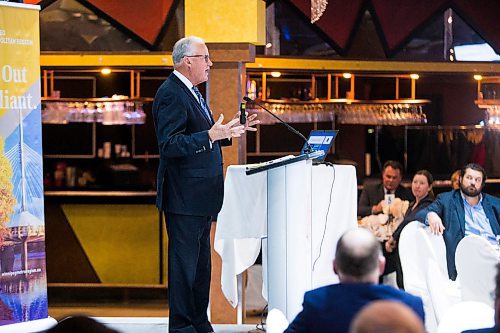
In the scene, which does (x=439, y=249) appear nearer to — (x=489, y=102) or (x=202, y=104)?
(x=202, y=104)

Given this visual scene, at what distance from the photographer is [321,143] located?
5258 mm

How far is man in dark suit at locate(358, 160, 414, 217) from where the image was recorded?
8.34 metres

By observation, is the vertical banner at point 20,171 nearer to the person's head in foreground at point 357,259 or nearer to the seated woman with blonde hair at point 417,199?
the seated woman with blonde hair at point 417,199

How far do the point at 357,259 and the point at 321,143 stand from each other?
7.98ft

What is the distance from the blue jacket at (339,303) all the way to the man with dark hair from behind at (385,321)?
595mm

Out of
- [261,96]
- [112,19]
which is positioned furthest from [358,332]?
[261,96]

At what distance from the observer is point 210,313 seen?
6.46 m

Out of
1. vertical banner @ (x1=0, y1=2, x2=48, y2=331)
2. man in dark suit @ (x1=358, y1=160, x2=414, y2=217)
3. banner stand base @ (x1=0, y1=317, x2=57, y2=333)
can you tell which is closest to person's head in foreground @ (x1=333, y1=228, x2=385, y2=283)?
banner stand base @ (x1=0, y1=317, x2=57, y2=333)

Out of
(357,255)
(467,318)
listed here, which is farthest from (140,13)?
(357,255)

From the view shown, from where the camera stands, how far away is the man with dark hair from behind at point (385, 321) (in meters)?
2.12

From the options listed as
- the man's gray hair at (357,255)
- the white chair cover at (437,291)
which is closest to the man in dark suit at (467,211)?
the white chair cover at (437,291)

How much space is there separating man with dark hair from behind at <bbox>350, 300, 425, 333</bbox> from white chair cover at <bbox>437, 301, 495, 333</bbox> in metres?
1.34

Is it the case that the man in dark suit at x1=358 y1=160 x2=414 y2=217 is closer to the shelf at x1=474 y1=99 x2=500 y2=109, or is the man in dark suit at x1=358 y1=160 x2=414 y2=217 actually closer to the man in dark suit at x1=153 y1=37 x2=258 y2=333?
the man in dark suit at x1=153 y1=37 x2=258 y2=333

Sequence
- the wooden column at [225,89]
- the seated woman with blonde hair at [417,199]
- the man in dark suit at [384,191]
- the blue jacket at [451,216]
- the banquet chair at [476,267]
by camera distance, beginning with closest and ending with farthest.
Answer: the banquet chair at [476,267] → the blue jacket at [451,216] → the wooden column at [225,89] → the seated woman with blonde hair at [417,199] → the man in dark suit at [384,191]
